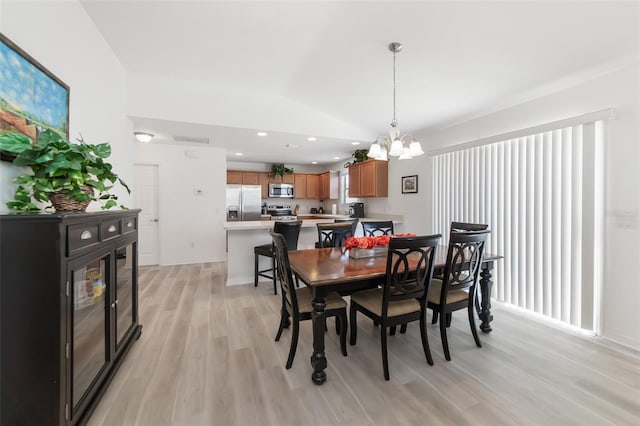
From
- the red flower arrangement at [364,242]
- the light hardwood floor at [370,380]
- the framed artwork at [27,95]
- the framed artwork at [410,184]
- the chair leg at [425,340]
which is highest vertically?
the framed artwork at [27,95]

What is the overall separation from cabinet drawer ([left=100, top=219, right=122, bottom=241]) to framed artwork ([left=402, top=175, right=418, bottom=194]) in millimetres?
3930

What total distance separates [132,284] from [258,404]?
1.51 meters

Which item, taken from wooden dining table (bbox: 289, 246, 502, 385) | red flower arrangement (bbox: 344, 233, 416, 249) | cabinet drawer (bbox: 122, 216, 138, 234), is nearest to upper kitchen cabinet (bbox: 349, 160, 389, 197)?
wooden dining table (bbox: 289, 246, 502, 385)

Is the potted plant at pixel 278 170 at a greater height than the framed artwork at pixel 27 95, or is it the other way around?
the potted plant at pixel 278 170

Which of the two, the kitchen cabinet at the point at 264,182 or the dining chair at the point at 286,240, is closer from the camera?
the dining chair at the point at 286,240

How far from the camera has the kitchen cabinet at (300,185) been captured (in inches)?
274

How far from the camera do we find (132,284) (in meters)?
2.25

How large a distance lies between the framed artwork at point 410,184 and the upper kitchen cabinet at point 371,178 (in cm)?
43

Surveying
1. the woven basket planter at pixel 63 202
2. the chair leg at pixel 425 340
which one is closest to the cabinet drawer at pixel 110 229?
the woven basket planter at pixel 63 202

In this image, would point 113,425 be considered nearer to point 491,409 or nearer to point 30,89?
point 30,89

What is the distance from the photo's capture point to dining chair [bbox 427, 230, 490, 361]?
1.98 m

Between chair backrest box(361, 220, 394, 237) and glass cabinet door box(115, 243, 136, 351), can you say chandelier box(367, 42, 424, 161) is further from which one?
glass cabinet door box(115, 243, 136, 351)

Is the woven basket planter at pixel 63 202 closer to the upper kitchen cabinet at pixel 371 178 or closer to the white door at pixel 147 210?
the white door at pixel 147 210

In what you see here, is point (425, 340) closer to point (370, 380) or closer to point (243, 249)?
point (370, 380)
